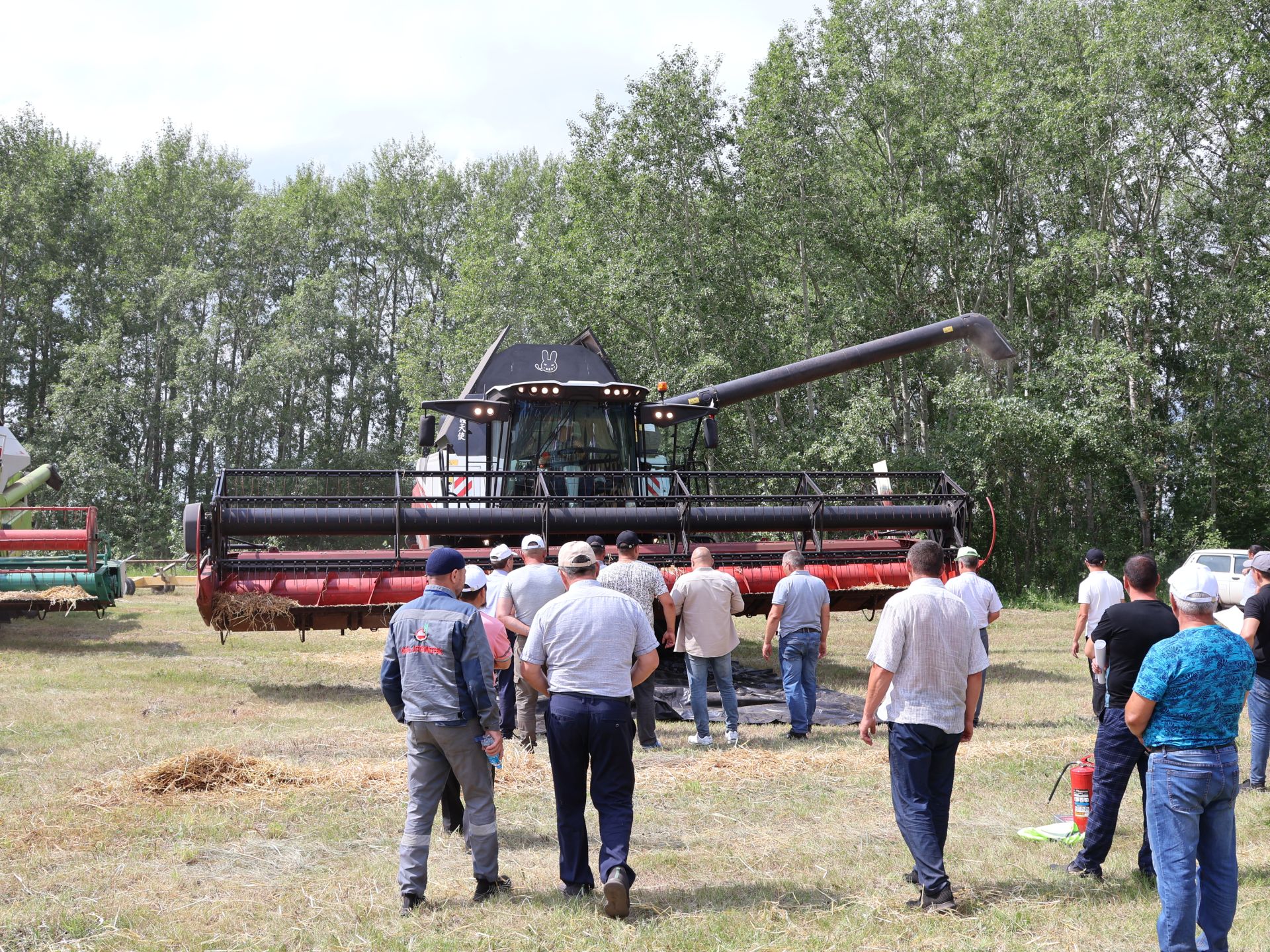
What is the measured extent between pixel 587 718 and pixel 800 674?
4740 mm

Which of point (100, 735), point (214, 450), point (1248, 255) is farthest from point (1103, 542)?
point (214, 450)

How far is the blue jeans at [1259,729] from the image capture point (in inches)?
281

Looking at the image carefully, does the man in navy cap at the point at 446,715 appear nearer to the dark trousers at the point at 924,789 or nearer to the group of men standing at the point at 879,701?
the group of men standing at the point at 879,701

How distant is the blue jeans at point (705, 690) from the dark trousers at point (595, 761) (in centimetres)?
391

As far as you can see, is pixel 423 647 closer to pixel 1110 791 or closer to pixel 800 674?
pixel 1110 791

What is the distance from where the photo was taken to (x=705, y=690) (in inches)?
353

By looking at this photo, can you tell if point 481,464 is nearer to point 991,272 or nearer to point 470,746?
point 470,746

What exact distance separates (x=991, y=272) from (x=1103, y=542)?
8831mm

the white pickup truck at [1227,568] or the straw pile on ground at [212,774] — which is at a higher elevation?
the white pickup truck at [1227,568]

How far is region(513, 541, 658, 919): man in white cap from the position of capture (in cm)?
500

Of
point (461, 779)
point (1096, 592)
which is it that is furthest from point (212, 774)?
point (1096, 592)

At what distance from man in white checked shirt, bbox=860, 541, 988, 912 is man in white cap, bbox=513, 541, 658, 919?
1.26m

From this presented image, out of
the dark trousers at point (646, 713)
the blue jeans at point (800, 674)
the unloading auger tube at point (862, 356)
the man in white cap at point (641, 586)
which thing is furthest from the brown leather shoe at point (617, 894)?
the unloading auger tube at point (862, 356)

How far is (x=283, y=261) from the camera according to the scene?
159ft
